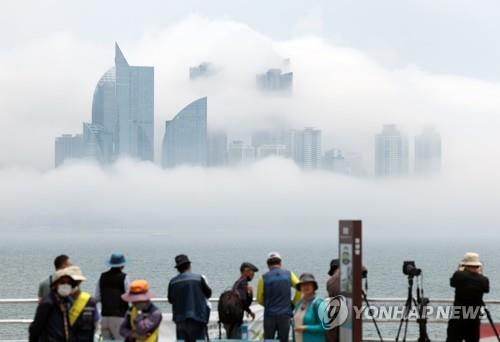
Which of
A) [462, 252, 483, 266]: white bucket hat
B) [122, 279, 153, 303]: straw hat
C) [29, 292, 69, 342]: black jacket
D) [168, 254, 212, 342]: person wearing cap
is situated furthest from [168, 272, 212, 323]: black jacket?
[29, 292, 69, 342]: black jacket

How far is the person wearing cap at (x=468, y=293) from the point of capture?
1374 centimetres

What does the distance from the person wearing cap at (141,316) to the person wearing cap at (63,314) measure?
96cm

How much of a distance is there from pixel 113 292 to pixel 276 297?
217 cm

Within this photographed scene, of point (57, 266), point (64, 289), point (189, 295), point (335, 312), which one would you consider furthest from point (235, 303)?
point (64, 289)

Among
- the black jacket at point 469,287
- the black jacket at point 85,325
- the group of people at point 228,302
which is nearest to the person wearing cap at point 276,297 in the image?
the group of people at point 228,302

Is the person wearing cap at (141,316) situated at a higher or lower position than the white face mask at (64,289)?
lower

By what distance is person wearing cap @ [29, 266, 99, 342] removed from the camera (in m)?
9.25

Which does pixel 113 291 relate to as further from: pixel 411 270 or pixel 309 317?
pixel 411 270

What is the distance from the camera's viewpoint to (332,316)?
13.4 m

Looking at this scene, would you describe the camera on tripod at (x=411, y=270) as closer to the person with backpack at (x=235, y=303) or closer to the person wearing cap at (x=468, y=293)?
the person wearing cap at (x=468, y=293)

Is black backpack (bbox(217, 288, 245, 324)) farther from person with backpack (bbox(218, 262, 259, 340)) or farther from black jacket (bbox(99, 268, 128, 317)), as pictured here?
black jacket (bbox(99, 268, 128, 317))

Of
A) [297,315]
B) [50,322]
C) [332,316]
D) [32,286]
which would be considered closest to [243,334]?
[332,316]

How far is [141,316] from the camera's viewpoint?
10.4 metres

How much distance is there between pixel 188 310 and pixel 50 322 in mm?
3760
